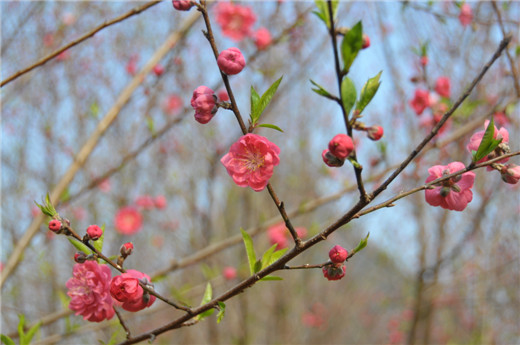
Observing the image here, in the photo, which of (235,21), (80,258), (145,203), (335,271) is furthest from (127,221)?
(335,271)

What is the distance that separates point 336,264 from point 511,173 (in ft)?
1.68

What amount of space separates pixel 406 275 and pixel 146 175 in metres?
4.88

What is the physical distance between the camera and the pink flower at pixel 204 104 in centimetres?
111

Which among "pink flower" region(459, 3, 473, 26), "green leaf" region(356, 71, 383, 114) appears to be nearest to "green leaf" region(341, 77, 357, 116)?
"green leaf" region(356, 71, 383, 114)

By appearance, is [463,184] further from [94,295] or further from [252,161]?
[94,295]

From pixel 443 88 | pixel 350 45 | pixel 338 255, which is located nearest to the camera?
pixel 350 45

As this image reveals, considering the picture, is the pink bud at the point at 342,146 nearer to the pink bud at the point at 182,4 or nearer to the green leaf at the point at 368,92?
the green leaf at the point at 368,92

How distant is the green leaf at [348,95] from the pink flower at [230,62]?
11.4 inches

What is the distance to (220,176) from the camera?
5434 millimetres

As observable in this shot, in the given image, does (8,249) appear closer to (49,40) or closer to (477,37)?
(49,40)

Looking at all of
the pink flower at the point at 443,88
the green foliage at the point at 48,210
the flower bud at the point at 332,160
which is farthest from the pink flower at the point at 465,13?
the green foliage at the point at 48,210

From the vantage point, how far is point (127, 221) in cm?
426

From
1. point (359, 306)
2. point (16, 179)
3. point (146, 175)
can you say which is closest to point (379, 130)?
point (146, 175)

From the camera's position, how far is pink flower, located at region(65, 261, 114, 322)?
123 cm
